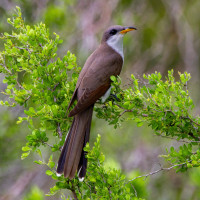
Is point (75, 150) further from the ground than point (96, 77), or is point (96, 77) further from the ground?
point (96, 77)

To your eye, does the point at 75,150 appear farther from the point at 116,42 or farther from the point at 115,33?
the point at 115,33

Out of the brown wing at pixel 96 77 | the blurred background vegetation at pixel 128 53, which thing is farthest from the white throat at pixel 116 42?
the blurred background vegetation at pixel 128 53

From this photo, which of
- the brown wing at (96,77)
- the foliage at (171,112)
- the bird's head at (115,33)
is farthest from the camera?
the bird's head at (115,33)

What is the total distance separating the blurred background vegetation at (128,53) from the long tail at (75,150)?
2455mm

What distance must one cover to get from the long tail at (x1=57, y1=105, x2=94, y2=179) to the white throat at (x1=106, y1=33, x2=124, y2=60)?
135cm

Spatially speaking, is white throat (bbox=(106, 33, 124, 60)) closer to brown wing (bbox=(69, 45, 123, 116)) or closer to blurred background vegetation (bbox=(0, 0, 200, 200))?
brown wing (bbox=(69, 45, 123, 116))

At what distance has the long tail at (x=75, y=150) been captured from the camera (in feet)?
11.2

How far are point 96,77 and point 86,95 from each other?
0.36 meters

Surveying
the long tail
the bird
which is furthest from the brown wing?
the long tail

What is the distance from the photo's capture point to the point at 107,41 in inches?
215

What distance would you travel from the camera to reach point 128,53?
7559 millimetres

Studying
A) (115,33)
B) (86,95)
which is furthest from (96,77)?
(115,33)

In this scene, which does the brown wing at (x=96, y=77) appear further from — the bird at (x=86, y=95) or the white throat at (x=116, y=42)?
the white throat at (x=116, y=42)

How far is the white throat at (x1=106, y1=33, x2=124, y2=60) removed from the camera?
523 cm
